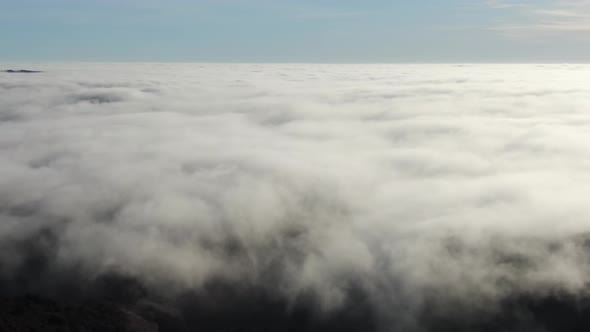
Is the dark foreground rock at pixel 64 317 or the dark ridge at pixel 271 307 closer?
the dark foreground rock at pixel 64 317

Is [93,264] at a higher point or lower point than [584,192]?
lower

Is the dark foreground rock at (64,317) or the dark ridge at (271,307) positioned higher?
the dark foreground rock at (64,317)

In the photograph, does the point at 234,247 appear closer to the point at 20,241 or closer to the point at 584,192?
the point at 20,241

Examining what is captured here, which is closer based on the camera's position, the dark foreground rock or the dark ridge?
the dark foreground rock

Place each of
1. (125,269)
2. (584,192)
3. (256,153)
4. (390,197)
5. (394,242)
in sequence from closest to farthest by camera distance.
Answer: (125,269), (394,242), (584,192), (390,197), (256,153)

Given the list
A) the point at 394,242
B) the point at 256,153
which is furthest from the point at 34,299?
the point at 256,153

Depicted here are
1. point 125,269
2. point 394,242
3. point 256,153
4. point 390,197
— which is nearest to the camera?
point 125,269

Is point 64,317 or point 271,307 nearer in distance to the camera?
point 64,317

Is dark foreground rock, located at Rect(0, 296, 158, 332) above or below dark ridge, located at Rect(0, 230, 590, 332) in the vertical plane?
above

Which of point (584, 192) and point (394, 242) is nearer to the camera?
point (394, 242)

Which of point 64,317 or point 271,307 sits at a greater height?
point 64,317

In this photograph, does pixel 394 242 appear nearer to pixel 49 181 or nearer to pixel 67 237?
pixel 67 237
